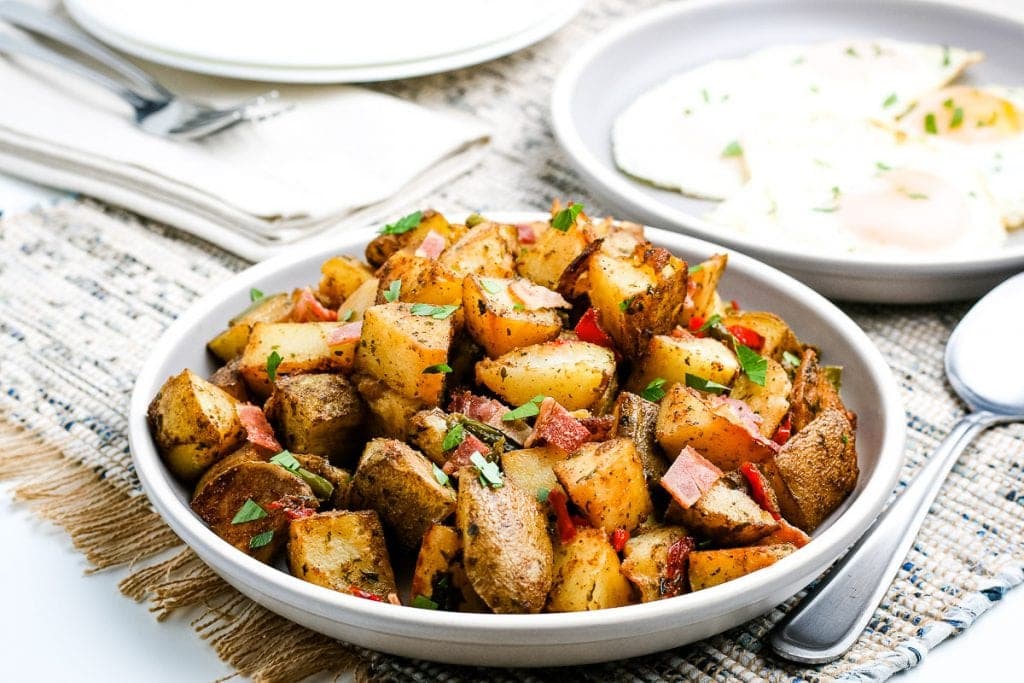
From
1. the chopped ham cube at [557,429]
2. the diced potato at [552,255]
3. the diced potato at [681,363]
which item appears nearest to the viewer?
the chopped ham cube at [557,429]

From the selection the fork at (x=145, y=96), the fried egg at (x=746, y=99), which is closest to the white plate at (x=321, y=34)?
the fork at (x=145, y=96)

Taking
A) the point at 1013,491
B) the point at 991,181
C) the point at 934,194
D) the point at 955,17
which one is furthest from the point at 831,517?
the point at 955,17

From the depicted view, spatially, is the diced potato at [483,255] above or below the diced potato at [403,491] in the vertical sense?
above

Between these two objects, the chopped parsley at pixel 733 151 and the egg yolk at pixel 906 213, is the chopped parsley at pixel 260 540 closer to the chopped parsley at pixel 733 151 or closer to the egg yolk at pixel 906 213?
the egg yolk at pixel 906 213

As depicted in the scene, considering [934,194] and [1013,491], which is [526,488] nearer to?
[1013,491]

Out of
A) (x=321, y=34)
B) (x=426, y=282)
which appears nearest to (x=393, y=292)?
(x=426, y=282)

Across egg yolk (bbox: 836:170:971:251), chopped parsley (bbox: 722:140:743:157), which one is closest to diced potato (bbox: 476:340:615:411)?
egg yolk (bbox: 836:170:971:251)
